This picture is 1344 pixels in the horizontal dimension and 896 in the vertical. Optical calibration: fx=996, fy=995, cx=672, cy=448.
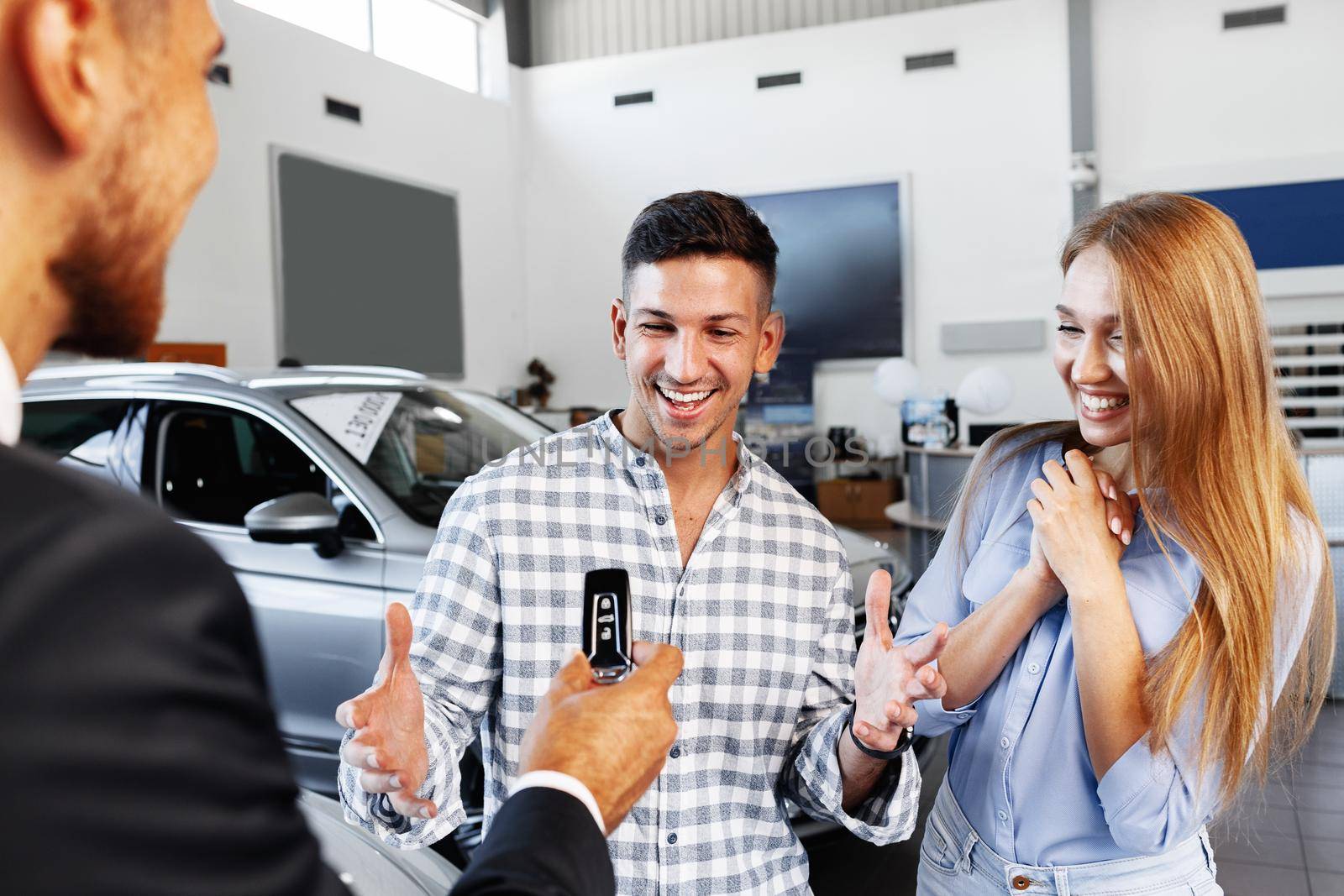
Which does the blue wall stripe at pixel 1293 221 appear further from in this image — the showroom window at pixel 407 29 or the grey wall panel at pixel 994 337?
the showroom window at pixel 407 29

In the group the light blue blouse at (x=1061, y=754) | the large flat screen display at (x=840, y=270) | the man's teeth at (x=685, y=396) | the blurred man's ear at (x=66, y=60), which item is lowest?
the light blue blouse at (x=1061, y=754)

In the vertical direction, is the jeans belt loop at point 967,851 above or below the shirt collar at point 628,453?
below

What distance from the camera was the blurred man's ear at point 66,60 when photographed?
47 cm

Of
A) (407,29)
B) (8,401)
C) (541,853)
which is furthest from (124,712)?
(407,29)

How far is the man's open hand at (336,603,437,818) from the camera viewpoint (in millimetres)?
995

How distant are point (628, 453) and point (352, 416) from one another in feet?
5.90

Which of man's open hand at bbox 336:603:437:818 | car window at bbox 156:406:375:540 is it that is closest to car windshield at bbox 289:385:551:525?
car window at bbox 156:406:375:540

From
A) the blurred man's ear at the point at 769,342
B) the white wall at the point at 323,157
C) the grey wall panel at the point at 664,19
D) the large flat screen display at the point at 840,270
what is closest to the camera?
the blurred man's ear at the point at 769,342

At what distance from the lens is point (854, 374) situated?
8703 mm

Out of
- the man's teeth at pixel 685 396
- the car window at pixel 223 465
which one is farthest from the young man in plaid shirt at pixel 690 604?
the car window at pixel 223 465

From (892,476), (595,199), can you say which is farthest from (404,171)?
(892,476)

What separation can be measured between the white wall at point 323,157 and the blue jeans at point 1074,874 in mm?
5280

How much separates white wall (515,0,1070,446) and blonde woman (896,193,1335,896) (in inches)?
272

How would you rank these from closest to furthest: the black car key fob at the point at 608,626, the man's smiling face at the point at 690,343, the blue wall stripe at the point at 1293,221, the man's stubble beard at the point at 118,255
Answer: the man's stubble beard at the point at 118,255 < the black car key fob at the point at 608,626 < the man's smiling face at the point at 690,343 < the blue wall stripe at the point at 1293,221
